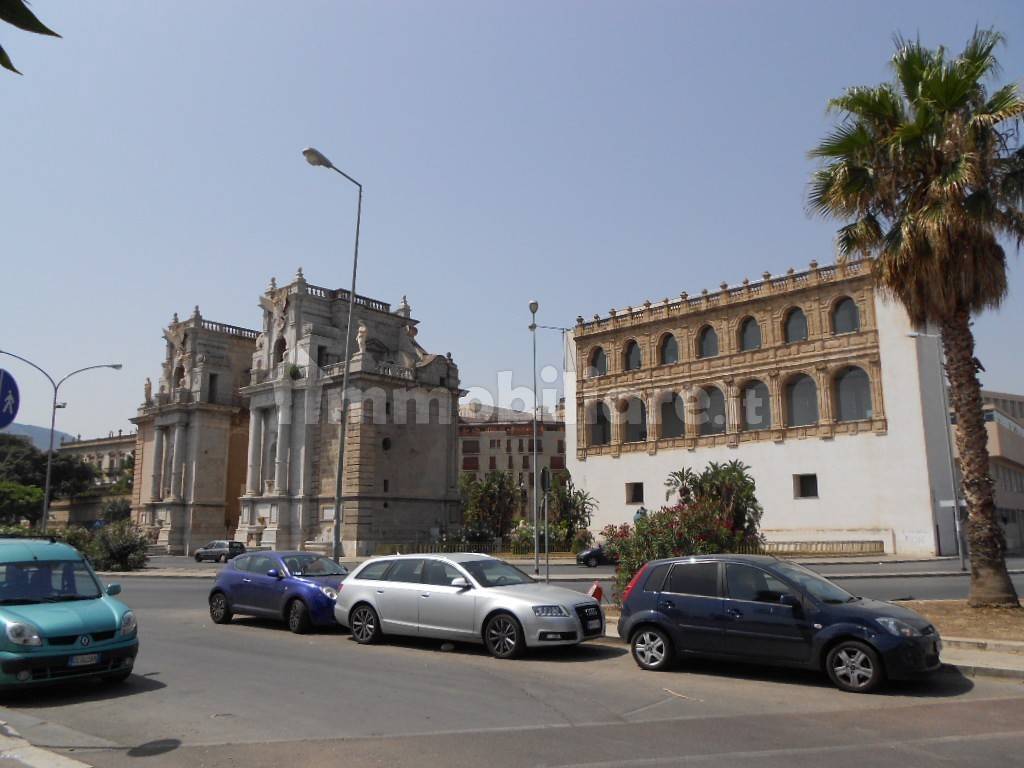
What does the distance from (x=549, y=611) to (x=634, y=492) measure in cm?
4133

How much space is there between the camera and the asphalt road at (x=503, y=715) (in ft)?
21.6

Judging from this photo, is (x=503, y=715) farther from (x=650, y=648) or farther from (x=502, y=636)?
(x=502, y=636)

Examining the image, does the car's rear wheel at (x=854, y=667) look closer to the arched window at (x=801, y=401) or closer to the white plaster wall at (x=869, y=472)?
the white plaster wall at (x=869, y=472)

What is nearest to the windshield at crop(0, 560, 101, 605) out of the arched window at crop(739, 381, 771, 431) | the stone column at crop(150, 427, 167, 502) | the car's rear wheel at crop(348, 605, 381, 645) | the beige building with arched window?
the car's rear wheel at crop(348, 605, 381, 645)

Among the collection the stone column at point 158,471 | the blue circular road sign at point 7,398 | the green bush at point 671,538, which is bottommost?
the green bush at point 671,538

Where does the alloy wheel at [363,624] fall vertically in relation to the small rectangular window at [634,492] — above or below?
below

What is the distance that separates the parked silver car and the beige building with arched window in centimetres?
3229

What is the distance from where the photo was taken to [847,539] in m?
42.2

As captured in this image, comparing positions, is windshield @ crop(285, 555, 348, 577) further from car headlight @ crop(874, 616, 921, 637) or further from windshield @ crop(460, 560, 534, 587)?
car headlight @ crop(874, 616, 921, 637)

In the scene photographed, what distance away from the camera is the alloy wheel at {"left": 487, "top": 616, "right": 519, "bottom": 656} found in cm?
1105

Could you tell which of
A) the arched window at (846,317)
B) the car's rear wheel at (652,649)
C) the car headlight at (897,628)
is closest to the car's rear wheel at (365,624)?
the car's rear wheel at (652,649)

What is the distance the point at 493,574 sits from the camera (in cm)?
1200

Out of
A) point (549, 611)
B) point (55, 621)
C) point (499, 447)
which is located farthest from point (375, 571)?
point (499, 447)

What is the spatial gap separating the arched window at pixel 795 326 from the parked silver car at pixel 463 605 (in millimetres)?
37778
